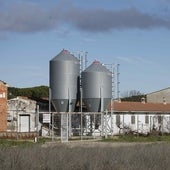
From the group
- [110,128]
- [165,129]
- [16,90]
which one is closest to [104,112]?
[110,128]

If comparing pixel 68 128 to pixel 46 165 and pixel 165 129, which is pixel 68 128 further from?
pixel 46 165

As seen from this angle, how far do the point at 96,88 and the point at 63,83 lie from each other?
2.95 metres

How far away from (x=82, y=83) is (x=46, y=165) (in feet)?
115

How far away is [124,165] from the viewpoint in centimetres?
1398

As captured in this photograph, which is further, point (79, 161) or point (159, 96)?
point (159, 96)

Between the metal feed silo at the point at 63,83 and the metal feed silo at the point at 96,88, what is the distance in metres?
0.94

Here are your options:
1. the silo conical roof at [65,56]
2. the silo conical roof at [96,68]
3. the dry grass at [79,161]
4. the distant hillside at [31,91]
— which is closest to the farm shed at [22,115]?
the silo conical roof at [65,56]

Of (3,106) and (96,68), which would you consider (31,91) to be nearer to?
(96,68)

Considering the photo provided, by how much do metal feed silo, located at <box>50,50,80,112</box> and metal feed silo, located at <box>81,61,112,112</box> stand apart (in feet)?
3.10

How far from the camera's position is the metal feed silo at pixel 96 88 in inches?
1880

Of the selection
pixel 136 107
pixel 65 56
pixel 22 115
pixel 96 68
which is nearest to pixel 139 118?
pixel 136 107

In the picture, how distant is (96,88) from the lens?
1886 inches

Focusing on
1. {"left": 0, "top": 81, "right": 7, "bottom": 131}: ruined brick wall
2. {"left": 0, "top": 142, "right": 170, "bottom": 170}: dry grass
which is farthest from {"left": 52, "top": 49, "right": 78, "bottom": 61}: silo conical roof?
{"left": 0, "top": 142, "right": 170, "bottom": 170}: dry grass

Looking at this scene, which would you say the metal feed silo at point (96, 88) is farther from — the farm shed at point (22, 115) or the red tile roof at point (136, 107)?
the farm shed at point (22, 115)
